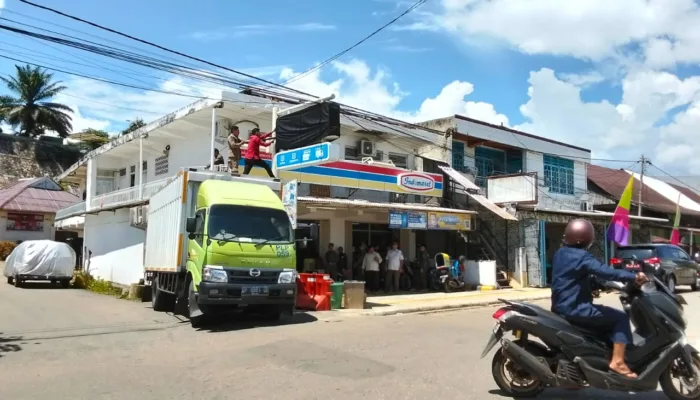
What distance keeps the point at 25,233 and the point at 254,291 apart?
32218 mm

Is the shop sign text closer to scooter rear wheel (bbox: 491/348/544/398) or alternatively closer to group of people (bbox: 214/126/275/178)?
group of people (bbox: 214/126/275/178)

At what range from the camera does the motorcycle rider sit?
5.20 meters

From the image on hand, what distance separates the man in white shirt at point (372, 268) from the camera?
61.9 feet

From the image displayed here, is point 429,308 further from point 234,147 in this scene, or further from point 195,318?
point 234,147

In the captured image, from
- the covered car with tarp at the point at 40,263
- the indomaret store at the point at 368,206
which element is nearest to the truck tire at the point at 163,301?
the indomaret store at the point at 368,206

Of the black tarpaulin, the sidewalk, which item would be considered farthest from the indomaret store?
the sidewalk

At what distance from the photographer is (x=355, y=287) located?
1382cm

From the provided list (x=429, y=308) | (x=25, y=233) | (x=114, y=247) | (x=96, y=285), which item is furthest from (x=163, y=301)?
(x=25, y=233)

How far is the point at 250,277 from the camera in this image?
10602 mm

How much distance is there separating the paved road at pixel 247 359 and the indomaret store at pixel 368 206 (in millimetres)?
6101

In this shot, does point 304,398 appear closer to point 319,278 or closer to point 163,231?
point 319,278

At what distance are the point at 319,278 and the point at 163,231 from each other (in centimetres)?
407

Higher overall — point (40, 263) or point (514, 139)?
point (514, 139)

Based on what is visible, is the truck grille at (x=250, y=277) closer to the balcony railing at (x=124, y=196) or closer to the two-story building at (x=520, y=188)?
the balcony railing at (x=124, y=196)
